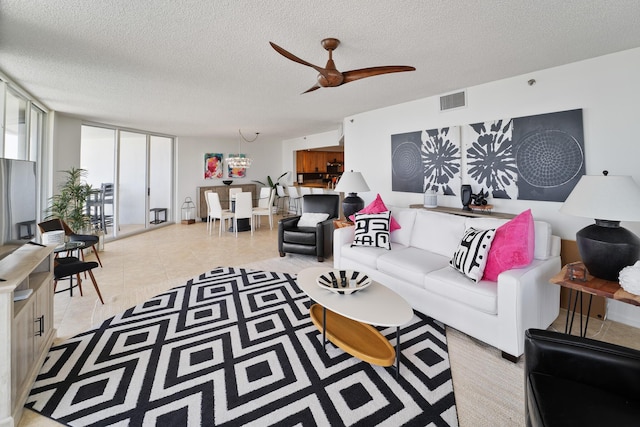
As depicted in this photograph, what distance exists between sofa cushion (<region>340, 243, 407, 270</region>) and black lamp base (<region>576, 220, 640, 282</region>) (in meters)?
1.52

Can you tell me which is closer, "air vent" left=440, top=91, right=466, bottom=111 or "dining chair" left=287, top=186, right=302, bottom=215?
"air vent" left=440, top=91, right=466, bottom=111

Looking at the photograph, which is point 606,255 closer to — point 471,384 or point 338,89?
point 471,384

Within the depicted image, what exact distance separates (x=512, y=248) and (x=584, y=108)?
5.82 ft

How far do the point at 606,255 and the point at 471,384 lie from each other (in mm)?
1213

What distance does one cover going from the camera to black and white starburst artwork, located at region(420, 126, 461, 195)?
3.74 m

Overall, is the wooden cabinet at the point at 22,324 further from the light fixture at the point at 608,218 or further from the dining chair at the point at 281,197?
the dining chair at the point at 281,197

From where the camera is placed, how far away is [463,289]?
7.09ft

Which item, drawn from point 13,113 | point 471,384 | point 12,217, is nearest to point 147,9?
point 12,217

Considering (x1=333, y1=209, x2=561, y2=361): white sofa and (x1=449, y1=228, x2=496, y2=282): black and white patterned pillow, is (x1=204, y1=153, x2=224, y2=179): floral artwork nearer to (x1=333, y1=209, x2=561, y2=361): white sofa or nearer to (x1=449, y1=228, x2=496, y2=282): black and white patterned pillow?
(x1=333, y1=209, x2=561, y2=361): white sofa

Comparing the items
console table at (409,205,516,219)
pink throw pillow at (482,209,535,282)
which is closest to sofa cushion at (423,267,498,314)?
pink throw pillow at (482,209,535,282)

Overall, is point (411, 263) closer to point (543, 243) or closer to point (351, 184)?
point (543, 243)

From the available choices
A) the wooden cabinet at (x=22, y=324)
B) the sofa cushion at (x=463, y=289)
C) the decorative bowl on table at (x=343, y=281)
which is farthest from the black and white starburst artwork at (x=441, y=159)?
the wooden cabinet at (x=22, y=324)

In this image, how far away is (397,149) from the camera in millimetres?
4465

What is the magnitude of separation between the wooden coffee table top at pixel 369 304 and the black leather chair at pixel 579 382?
62cm
